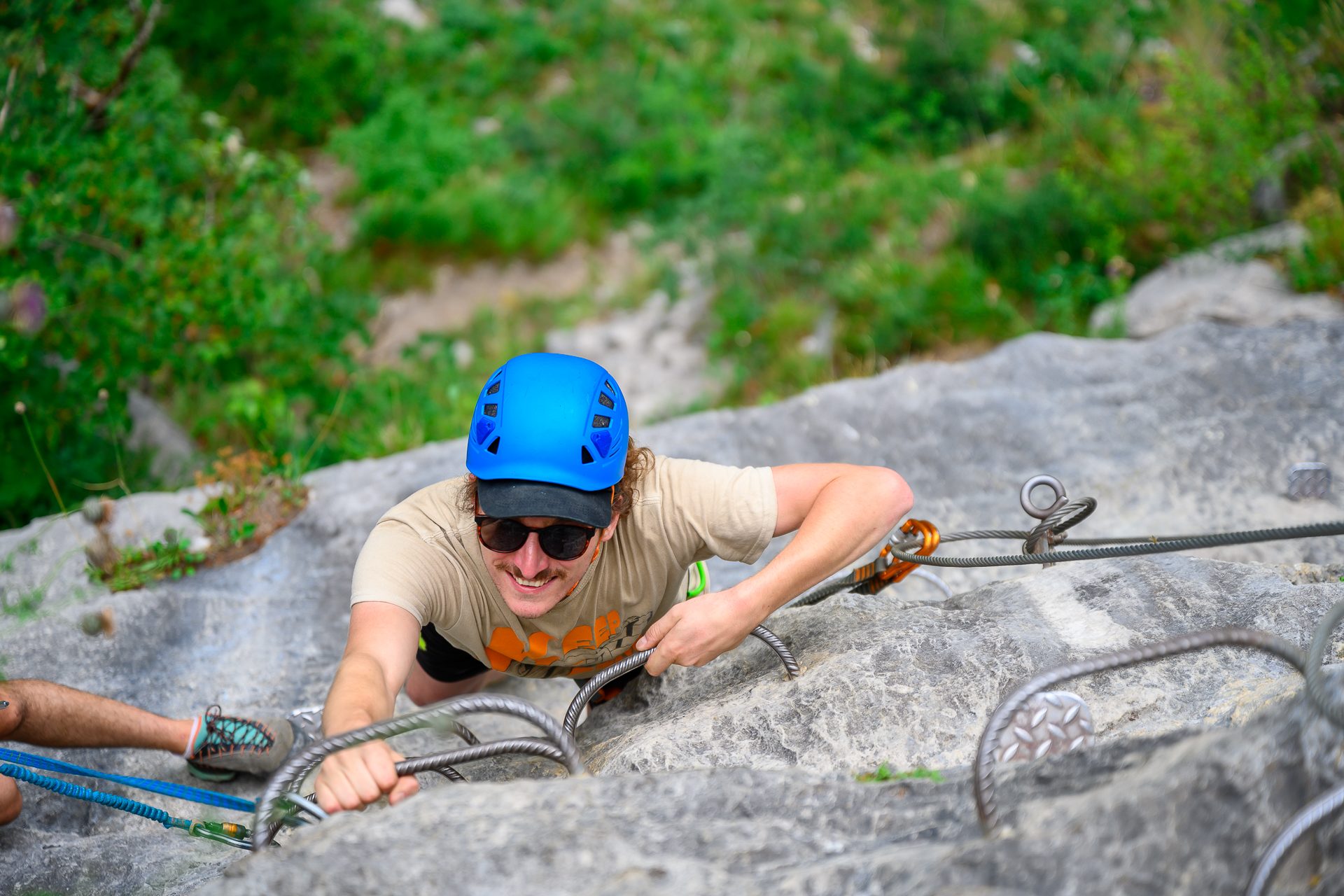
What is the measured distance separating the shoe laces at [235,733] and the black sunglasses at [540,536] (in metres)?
1.40

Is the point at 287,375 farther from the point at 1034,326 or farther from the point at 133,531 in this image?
the point at 1034,326

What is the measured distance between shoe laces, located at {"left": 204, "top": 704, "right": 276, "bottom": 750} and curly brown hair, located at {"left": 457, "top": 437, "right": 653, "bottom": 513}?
126 cm

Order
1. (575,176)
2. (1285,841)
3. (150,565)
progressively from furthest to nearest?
(575,176), (150,565), (1285,841)

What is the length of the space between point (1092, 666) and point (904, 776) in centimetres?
55

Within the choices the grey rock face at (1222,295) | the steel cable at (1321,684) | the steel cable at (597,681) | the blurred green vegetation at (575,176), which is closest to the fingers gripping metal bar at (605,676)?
the steel cable at (597,681)

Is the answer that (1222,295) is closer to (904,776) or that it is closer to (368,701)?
(904,776)

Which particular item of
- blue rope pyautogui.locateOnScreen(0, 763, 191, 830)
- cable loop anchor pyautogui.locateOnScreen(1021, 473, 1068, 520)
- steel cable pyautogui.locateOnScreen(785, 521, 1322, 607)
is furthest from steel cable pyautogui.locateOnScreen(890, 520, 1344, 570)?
blue rope pyautogui.locateOnScreen(0, 763, 191, 830)

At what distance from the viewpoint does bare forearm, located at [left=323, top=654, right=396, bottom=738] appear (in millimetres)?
1821

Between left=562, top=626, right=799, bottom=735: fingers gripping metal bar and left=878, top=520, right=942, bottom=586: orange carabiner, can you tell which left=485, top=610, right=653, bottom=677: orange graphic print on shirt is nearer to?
left=562, top=626, right=799, bottom=735: fingers gripping metal bar

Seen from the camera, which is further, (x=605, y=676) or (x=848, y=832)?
(x=605, y=676)

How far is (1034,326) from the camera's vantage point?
6.37m

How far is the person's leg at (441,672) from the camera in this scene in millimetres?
3072

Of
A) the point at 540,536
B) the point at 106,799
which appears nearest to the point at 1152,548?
the point at 540,536

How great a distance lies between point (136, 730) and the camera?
9.86ft
